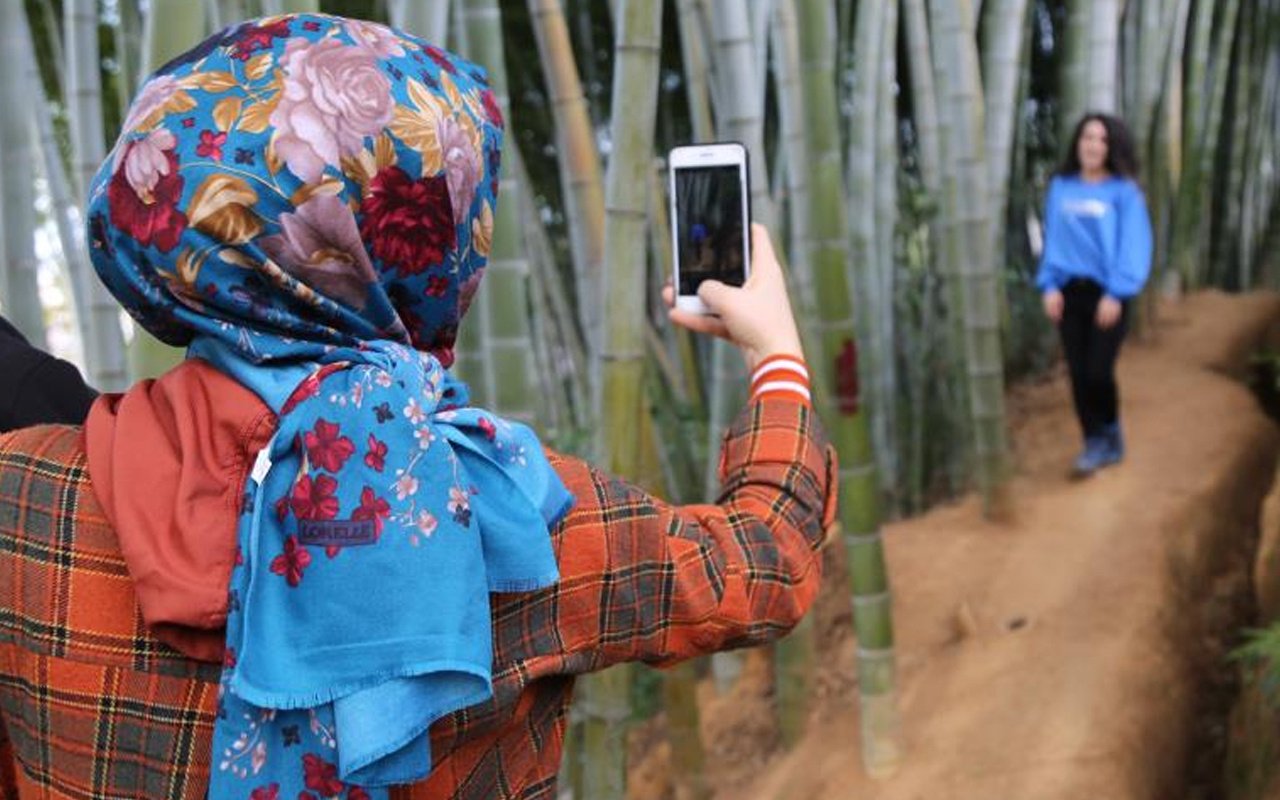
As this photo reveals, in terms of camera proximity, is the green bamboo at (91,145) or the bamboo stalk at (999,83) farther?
the bamboo stalk at (999,83)

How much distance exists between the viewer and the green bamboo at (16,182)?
7.18ft

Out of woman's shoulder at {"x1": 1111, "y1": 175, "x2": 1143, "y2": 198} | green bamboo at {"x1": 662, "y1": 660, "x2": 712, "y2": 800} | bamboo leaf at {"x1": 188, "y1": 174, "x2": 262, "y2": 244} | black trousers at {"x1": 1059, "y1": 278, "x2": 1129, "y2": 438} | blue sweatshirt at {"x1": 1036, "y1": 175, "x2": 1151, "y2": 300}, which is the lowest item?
green bamboo at {"x1": 662, "y1": 660, "x2": 712, "y2": 800}

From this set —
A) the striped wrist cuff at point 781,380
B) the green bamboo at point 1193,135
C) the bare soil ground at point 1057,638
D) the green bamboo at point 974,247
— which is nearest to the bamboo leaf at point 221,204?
the striped wrist cuff at point 781,380

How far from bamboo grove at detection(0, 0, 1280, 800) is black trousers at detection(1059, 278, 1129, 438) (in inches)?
13.6

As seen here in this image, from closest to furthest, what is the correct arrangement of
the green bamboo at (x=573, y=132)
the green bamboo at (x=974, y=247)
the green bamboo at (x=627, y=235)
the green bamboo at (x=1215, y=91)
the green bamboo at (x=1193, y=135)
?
1. the green bamboo at (x=627, y=235)
2. the green bamboo at (x=573, y=132)
3. the green bamboo at (x=974, y=247)
4. the green bamboo at (x=1193, y=135)
5. the green bamboo at (x=1215, y=91)

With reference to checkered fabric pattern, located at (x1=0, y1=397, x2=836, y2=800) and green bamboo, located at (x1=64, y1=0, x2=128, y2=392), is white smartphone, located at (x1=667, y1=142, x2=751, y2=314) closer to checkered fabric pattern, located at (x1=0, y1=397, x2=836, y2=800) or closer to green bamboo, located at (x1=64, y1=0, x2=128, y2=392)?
checkered fabric pattern, located at (x1=0, y1=397, x2=836, y2=800)

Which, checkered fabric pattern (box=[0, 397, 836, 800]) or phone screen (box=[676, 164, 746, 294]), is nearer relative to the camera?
checkered fabric pattern (box=[0, 397, 836, 800])

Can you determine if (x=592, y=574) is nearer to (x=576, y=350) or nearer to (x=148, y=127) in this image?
(x=148, y=127)

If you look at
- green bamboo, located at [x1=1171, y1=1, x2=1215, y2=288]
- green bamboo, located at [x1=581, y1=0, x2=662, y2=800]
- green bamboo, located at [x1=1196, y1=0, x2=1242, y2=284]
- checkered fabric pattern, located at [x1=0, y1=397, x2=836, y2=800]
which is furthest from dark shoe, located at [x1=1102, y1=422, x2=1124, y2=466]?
checkered fabric pattern, located at [x1=0, y1=397, x2=836, y2=800]

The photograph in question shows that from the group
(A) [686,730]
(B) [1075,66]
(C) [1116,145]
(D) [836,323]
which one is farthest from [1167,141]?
(A) [686,730]

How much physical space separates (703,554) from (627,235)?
1056 millimetres

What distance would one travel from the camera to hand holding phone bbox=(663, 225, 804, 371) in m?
1.03

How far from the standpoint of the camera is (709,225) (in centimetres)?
125

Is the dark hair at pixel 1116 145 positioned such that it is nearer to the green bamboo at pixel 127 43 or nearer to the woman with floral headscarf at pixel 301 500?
the green bamboo at pixel 127 43
